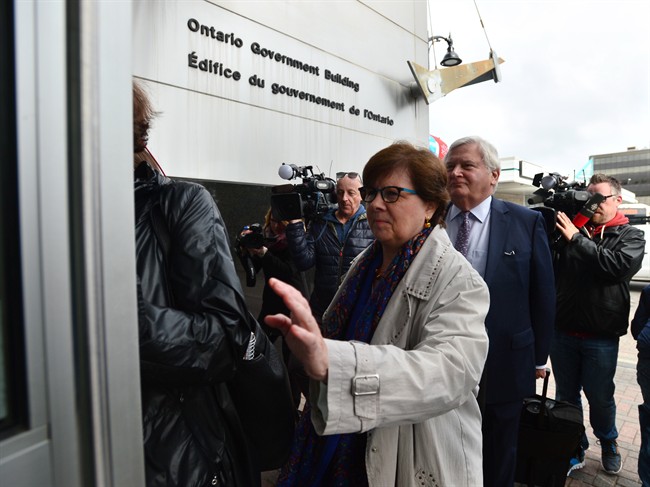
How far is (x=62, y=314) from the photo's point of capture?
66 cm

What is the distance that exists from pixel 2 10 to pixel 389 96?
7.03m

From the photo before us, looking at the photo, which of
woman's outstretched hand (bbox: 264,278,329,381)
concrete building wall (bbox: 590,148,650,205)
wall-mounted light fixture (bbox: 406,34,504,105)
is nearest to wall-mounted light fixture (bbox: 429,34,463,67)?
wall-mounted light fixture (bbox: 406,34,504,105)

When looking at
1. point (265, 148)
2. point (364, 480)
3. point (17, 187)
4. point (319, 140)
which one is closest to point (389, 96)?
point (319, 140)

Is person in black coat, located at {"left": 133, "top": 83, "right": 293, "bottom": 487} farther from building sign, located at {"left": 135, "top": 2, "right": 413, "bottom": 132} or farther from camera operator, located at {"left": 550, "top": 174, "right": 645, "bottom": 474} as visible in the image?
building sign, located at {"left": 135, "top": 2, "right": 413, "bottom": 132}

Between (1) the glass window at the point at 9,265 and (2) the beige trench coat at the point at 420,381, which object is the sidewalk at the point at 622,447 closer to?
(2) the beige trench coat at the point at 420,381

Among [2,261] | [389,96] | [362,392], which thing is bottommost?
[362,392]

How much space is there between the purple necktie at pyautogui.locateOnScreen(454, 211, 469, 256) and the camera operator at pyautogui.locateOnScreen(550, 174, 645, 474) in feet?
3.26

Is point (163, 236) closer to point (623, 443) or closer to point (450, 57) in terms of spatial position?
point (623, 443)

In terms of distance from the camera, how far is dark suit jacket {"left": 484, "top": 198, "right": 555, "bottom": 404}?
219 centimetres

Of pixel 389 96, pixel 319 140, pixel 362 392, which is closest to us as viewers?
pixel 362 392

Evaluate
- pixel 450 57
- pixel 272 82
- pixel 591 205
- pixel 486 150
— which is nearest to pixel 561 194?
pixel 591 205

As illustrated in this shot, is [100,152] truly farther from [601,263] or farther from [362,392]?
[601,263]

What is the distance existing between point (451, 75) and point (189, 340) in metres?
7.83

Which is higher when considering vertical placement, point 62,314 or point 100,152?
point 100,152
